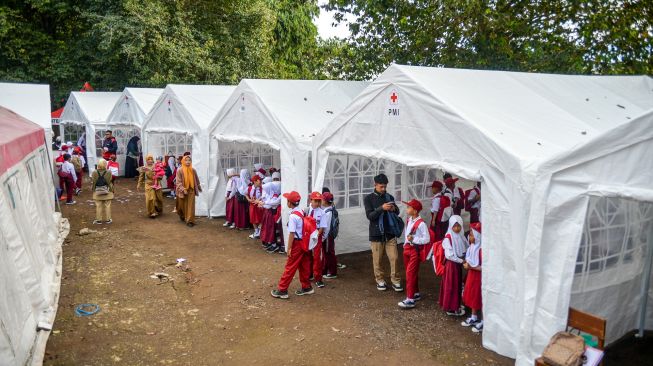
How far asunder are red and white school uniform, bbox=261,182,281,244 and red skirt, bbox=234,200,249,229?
5.15 ft

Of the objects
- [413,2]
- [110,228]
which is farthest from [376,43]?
[110,228]

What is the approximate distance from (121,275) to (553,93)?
781 cm

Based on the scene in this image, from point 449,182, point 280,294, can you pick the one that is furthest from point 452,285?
point 449,182

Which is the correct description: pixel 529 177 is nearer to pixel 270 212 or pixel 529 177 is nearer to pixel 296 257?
pixel 296 257

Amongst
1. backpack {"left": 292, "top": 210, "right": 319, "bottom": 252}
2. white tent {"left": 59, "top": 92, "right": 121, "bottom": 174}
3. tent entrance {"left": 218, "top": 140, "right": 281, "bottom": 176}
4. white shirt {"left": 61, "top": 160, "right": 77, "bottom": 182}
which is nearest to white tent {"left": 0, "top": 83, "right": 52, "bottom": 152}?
white shirt {"left": 61, "top": 160, "right": 77, "bottom": 182}

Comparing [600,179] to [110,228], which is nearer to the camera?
[600,179]

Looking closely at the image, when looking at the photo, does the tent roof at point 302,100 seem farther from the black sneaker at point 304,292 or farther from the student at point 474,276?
the student at point 474,276

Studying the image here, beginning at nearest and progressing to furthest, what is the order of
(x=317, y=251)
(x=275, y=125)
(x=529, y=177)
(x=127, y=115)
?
(x=529, y=177) < (x=317, y=251) < (x=275, y=125) < (x=127, y=115)

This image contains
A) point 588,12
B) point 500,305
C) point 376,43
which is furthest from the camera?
point 376,43

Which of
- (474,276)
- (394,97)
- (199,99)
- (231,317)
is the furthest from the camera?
(199,99)

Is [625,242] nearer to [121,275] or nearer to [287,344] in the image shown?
[287,344]

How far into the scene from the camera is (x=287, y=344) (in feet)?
20.1

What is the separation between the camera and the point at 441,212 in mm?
9250

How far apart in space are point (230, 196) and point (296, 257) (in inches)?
183
